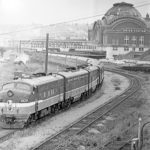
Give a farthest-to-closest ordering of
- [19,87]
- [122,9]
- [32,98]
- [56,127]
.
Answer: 1. [122,9]
2. [56,127]
3. [19,87]
4. [32,98]

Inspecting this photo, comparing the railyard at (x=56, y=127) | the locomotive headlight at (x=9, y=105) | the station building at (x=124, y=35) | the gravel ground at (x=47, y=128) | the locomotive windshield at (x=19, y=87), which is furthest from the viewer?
the station building at (x=124, y=35)

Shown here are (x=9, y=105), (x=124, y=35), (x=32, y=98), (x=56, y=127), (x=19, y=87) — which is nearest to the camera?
(x=9, y=105)

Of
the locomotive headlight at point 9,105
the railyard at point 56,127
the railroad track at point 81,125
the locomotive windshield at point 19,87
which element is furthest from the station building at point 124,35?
the locomotive headlight at point 9,105

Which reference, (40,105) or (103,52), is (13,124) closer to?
(40,105)

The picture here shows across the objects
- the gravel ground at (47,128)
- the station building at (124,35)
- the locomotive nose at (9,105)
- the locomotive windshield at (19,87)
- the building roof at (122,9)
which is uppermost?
the building roof at (122,9)

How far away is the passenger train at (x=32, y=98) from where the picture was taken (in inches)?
804

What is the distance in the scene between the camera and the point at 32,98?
21.1 metres

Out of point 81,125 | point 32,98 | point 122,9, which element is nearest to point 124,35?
point 122,9

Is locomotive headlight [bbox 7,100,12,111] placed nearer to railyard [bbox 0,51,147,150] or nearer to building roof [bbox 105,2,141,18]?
railyard [bbox 0,51,147,150]

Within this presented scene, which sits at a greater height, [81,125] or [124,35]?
[124,35]

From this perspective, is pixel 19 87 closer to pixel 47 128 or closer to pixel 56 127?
pixel 47 128

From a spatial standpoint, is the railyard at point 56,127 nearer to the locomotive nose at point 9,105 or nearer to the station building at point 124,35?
the locomotive nose at point 9,105

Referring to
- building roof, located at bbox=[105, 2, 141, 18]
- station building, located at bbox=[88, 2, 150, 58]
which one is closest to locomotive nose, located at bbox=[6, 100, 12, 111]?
station building, located at bbox=[88, 2, 150, 58]

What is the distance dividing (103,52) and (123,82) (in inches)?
2227
